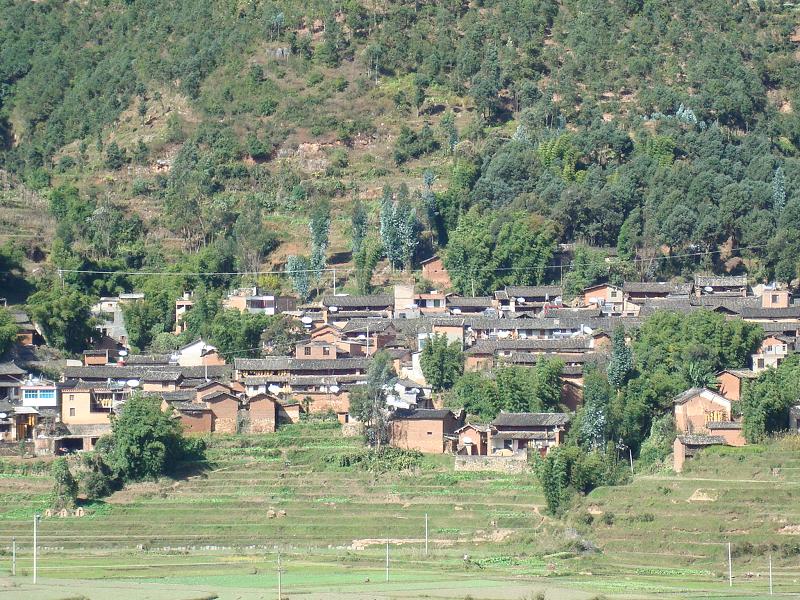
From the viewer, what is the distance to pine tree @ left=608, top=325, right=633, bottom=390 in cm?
6278

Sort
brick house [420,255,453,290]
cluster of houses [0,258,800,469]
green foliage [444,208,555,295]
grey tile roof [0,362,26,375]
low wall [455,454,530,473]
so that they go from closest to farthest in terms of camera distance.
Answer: low wall [455,454,530,473]
cluster of houses [0,258,800,469]
grey tile roof [0,362,26,375]
green foliage [444,208,555,295]
brick house [420,255,453,290]

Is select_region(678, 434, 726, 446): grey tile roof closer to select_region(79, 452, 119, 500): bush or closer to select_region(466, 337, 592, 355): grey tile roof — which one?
select_region(466, 337, 592, 355): grey tile roof

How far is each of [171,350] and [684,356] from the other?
19.6 meters

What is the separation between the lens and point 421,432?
6153 centimetres

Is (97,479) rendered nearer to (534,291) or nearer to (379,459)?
(379,459)

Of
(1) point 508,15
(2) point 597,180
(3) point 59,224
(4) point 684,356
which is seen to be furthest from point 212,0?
(4) point 684,356

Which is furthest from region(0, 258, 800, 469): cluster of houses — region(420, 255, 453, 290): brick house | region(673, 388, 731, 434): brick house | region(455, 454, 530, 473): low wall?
region(420, 255, 453, 290): brick house

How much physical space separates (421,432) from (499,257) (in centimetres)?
1739

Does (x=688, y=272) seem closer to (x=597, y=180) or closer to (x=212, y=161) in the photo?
(x=597, y=180)

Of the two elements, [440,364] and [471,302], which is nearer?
[440,364]

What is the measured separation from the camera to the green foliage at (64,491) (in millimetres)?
58719

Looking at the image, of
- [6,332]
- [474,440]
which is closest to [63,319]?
[6,332]

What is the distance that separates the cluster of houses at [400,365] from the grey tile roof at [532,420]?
0.04 m

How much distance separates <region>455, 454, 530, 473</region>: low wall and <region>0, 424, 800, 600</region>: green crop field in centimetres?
54
